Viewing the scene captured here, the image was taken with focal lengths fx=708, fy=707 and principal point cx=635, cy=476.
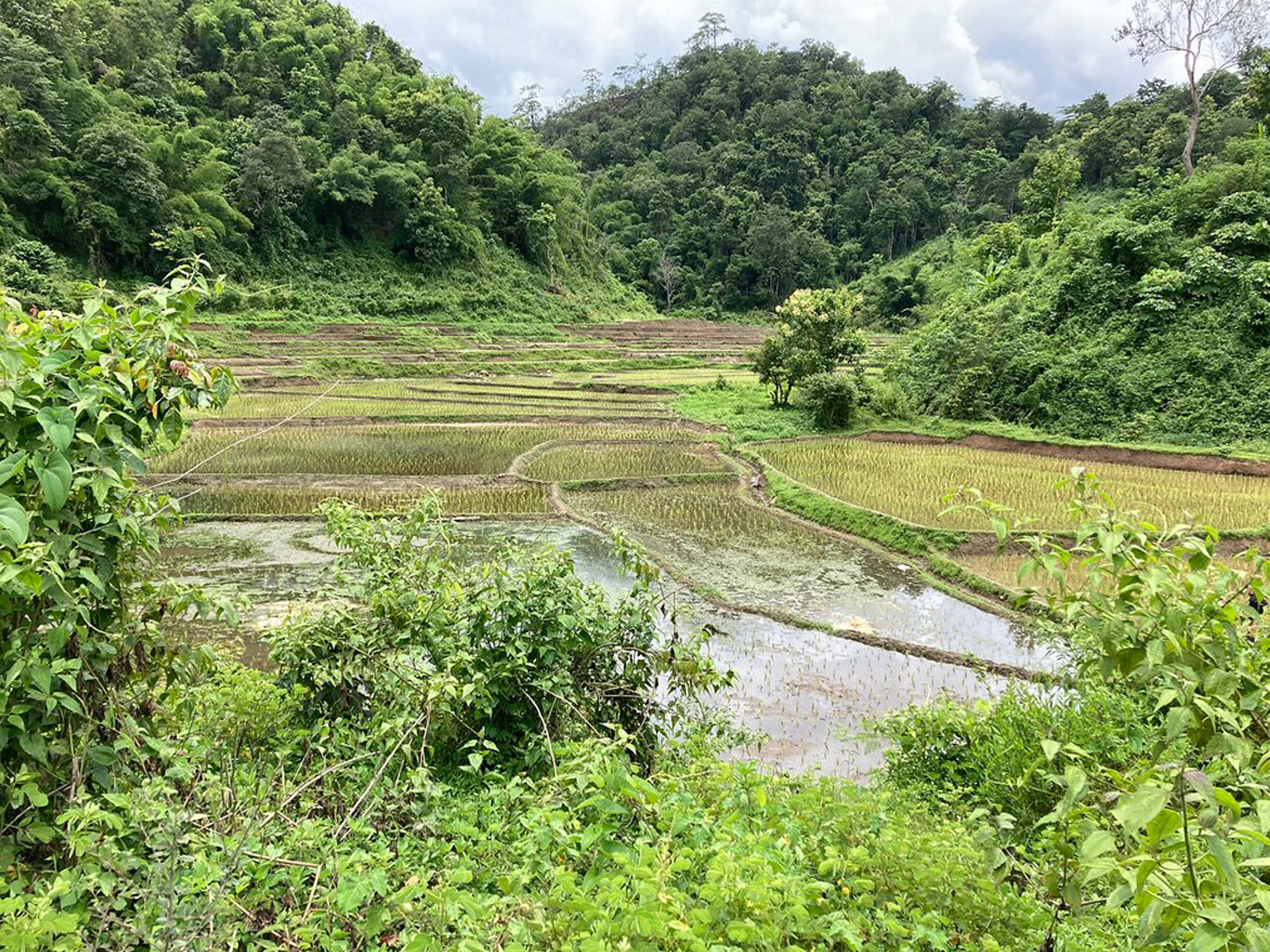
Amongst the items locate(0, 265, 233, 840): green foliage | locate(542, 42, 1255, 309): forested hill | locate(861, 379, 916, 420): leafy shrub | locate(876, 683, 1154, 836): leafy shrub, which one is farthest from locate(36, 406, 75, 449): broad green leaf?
locate(542, 42, 1255, 309): forested hill

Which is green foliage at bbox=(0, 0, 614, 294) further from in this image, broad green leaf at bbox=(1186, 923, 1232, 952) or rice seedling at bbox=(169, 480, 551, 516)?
broad green leaf at bbox=(1186, 923, 1232, 952)

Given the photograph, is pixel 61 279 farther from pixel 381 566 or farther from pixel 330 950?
pixel 330 950

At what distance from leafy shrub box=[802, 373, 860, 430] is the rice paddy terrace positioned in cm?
94

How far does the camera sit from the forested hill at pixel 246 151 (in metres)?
27.4

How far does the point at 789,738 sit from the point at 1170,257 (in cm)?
1795

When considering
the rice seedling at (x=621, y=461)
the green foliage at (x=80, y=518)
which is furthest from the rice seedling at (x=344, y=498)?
the green foliage at (x=80, y=518)

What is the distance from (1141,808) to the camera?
106 centimetres

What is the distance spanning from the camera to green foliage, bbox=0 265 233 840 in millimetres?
1947

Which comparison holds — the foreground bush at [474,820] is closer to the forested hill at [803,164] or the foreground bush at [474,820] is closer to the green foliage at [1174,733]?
the green foliage at [1174,733]

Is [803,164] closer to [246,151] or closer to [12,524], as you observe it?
[246,151]

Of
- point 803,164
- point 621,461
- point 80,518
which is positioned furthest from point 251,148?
point 803,164

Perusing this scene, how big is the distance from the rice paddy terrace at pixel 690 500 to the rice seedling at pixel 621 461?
0.08 m

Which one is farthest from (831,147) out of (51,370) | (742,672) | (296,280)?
(51,370)

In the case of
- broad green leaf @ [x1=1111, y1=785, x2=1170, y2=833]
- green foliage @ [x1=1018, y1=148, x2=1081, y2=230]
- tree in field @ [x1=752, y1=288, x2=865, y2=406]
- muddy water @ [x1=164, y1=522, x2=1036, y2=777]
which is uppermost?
green foliage @ [x1=1018, y1=148, x2=1081, y2=230]
